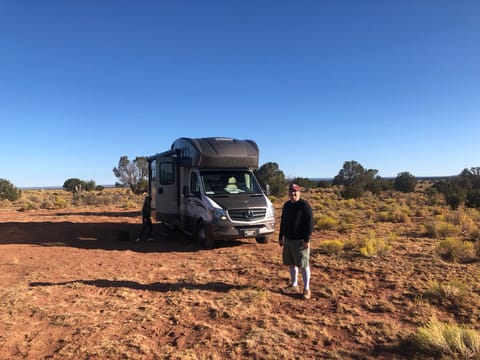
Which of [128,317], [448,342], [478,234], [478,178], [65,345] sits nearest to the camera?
[448,342]

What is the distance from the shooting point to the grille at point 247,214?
30.5 ft

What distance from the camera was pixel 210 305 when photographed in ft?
17.8

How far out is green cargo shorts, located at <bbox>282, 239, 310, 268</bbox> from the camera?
224 inches

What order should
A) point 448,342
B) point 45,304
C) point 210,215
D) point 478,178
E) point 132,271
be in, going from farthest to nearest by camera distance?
point 478,178
point 210,215
point 132,271
point 45,304
point 448,342

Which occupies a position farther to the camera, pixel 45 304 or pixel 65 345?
pixel 45 304

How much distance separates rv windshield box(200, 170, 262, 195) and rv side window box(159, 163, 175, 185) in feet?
6.27

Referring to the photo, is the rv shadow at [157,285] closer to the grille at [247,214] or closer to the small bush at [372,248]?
the grille at [247,214]

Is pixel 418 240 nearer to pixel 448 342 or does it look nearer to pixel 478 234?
pixel 478 234

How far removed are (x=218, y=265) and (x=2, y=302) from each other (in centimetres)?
422

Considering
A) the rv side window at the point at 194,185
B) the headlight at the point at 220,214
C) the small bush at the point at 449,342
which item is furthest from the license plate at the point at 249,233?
the small bush at the point at 449,342

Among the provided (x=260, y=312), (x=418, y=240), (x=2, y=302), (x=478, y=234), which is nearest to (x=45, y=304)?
(x=2, y=302)

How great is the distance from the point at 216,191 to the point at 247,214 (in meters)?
1.28

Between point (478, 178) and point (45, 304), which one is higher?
point (478, 178)

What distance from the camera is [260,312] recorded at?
513cm
